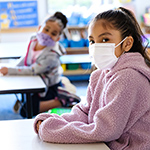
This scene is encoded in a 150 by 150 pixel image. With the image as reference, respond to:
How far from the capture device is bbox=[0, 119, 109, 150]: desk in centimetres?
105

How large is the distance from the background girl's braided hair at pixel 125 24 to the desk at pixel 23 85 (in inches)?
36.0

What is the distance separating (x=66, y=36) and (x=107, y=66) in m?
3.88

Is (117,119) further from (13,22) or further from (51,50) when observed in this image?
(13,22)

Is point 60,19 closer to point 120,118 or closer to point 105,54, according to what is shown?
point 105,54

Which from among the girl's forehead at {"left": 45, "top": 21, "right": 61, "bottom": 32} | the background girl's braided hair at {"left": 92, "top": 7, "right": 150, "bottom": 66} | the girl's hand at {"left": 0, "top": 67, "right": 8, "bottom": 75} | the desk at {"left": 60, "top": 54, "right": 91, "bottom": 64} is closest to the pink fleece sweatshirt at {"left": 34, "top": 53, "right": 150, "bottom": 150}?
the background girl's braided hair at {"left": 92, "top": 7, "right": 150, "bottom": 66}

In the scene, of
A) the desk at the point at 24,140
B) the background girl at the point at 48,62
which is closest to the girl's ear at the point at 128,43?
the desk at the point at 24,140

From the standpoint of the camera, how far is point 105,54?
1212mm

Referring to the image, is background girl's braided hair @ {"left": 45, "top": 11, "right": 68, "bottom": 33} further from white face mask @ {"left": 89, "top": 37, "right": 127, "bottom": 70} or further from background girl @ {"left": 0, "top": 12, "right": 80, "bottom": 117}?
white face mask @ {"left": 89, "top": 37, "right": 127, "bottom": 70}

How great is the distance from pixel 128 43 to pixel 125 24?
8cm

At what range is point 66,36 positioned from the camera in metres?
5.03

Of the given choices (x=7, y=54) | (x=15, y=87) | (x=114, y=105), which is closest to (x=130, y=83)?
(x=114, y=105)

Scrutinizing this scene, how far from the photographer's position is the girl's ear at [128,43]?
1.21m

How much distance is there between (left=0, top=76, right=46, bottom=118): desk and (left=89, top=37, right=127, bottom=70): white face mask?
2.77 feet

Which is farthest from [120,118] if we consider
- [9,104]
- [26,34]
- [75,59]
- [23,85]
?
[26,34]
